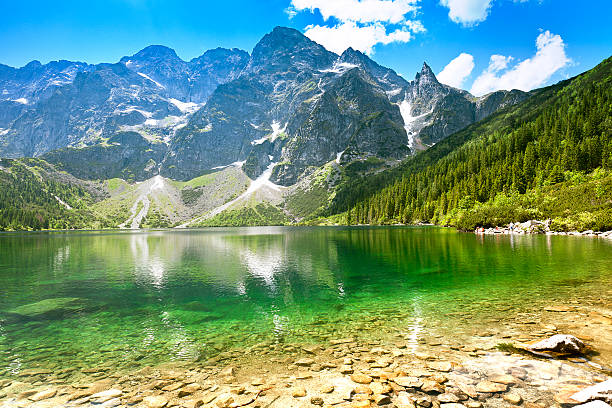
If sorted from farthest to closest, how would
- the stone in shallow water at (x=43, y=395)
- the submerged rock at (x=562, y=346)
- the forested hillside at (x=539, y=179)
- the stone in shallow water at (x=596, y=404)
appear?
1. the forested hillside at (x=539, y=179)
2. the submerged rock at (x=562, y=346)
3. the stone in shallow water at (x=43, y=395)
4. the stone in shallow water at (x=596, y=404)

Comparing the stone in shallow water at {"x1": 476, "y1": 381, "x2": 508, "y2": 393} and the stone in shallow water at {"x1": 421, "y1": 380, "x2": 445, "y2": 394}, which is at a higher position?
the stone in shallow water at {"x1": 476, "y1": 381, "x2": 508, "y2": 393}

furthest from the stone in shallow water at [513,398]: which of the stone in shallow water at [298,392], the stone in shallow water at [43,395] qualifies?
the stone in shallow water at [43,395]

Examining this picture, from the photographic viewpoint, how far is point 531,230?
7356 cm

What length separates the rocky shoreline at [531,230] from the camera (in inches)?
2335

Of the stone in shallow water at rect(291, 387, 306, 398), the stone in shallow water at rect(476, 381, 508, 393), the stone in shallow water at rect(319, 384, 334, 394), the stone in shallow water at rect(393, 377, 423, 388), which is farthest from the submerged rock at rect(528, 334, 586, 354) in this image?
the stone in shallow water at rect(291, 387, 306, 398)

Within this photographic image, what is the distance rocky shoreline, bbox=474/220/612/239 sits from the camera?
5931 centimetres

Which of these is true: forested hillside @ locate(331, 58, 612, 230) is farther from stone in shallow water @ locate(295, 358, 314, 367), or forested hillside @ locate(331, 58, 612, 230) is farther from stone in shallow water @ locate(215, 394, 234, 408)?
stone in shallow water @ locate(215, 394, 234, 408)

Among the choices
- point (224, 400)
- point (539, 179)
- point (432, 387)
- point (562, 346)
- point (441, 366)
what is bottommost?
point (224, 400)

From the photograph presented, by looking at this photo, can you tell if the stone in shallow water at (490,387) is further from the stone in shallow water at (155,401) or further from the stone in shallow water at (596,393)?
the stone in shallow water at (155,401)

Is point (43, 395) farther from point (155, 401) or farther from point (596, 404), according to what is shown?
point (596, 404)

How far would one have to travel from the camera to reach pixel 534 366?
403 inches

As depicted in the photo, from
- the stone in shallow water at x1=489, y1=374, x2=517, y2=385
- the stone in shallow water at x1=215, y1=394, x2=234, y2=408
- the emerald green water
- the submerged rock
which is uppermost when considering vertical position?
the submerged rock

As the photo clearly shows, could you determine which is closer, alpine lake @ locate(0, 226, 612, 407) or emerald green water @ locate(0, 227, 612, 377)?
alpine lake @ locate(0, 226, 612, 407)

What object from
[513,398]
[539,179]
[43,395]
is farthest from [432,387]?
[539,179]
